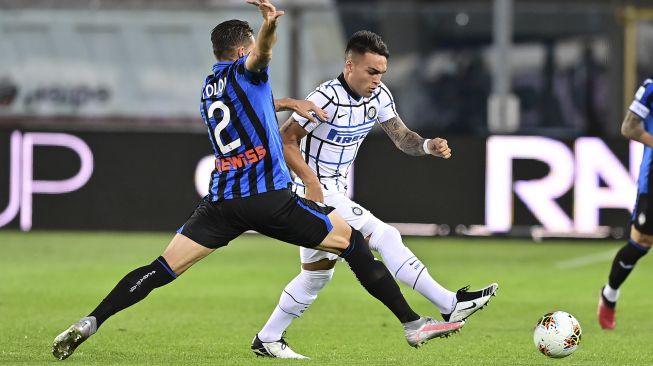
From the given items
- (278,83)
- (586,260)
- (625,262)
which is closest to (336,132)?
(625,262)

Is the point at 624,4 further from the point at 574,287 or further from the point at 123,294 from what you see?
the point at 123,294

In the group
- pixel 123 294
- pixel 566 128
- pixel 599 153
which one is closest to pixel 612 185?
pixel 599 153

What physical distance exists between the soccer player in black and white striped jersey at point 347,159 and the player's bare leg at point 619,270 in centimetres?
252

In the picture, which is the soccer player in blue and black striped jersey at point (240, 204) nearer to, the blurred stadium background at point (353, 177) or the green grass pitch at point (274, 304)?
the green grass pitch at point (274, 304)

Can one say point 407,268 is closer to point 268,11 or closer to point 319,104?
point 319,104

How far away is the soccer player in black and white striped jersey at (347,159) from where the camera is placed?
28.7 feet

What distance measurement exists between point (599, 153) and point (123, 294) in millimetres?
10304

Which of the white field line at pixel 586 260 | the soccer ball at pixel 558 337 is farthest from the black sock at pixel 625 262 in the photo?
the white field line at pixel 586 260

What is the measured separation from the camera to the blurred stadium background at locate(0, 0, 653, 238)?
18.2 metres

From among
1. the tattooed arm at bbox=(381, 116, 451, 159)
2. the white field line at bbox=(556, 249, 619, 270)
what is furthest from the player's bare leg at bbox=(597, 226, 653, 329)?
the white field line at bbox=(556, 249, 619, 270)

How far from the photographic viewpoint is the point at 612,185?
689 inches

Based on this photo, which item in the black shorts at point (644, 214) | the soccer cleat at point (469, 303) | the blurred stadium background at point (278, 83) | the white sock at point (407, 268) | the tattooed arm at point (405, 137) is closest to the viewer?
the soccer cleat at point (469, 303)

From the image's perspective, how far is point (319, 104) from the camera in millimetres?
9016

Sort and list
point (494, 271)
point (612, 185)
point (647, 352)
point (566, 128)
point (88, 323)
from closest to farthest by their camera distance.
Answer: point (88, 323)
point (647, 352)
point (494, 271)
point (612, 185)
point (566, 128)
